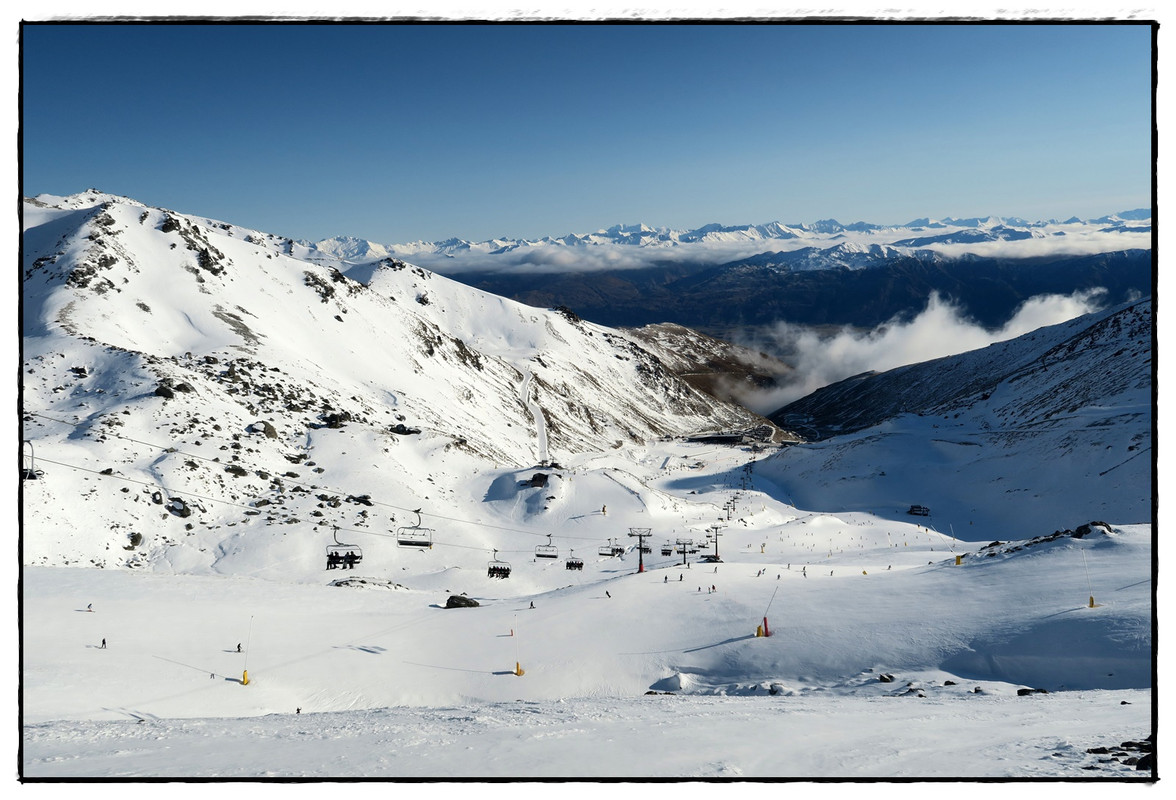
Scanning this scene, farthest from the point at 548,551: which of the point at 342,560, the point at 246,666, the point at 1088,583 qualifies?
the point at 1088,583

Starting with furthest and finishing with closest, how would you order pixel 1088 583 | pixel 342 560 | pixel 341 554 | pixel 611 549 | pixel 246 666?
1. pixel 611 549
2. pixel 341 554
3. pixel 342 560
4. pixel 246 666
5. pixel 1088 583

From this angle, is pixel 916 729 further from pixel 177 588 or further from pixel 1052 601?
pixel 177 588

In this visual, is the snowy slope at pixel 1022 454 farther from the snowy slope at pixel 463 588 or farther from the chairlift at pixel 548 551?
the chairlift at pixel 548 551

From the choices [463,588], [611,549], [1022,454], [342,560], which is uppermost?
[1022,454]

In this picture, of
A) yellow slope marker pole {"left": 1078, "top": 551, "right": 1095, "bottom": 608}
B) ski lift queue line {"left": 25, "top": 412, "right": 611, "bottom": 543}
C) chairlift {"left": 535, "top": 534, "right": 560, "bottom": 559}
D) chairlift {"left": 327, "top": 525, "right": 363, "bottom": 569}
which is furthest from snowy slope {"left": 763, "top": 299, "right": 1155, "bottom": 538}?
chairlift {"left": 327, "top": 525, "right": 363, "bottom": 569}

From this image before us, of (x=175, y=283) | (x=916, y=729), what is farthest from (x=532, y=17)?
(x=175, y=283)

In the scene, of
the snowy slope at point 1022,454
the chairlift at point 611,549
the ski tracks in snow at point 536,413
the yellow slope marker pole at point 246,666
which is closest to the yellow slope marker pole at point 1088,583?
the yellow slope marker pole at point 246,666

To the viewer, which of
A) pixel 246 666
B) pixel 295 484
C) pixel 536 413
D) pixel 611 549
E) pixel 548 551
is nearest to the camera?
pixel 246 666

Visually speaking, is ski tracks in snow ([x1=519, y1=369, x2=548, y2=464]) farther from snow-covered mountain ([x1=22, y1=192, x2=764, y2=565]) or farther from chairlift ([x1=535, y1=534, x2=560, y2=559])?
chairlift ([x1=535, y1=534, x2=560, y2=559])

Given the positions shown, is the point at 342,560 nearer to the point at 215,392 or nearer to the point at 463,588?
the point at 463,588
